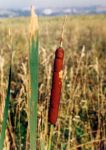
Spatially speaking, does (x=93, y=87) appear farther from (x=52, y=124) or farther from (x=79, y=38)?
(x=79, y=38)

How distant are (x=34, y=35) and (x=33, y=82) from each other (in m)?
0.07

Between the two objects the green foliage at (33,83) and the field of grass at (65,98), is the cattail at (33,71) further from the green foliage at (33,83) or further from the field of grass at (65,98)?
the field of grass at (65,98)

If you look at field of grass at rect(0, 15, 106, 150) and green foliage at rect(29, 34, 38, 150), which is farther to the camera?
field of grass at rect(0, 15, 106, 150)

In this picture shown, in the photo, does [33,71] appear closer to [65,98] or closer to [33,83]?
[33,83]

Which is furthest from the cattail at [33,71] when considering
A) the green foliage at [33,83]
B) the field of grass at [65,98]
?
the field of grass at [65,98]

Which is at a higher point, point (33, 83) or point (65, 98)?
point (33, 83)

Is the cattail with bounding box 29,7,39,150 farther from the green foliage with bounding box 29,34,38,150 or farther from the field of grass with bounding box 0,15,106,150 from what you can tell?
the field of grass with bounding box 0,15,106,150

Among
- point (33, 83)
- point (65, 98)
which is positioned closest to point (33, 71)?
point (33, 83)

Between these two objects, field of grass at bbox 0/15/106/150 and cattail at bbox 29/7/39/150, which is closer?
cattail at bbox 29/7/39/150

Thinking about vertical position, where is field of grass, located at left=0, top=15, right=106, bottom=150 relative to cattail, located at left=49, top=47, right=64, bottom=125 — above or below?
below

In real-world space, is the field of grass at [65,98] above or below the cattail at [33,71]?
below

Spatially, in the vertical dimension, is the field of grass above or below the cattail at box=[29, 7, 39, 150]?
below

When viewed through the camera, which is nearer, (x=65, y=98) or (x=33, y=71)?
(x=33, y=71)

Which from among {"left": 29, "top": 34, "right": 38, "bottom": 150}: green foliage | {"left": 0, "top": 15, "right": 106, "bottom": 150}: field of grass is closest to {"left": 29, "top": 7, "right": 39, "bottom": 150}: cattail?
{"left": 29, "top": 34, "right": 38, "bottom": 150}: green foliage
